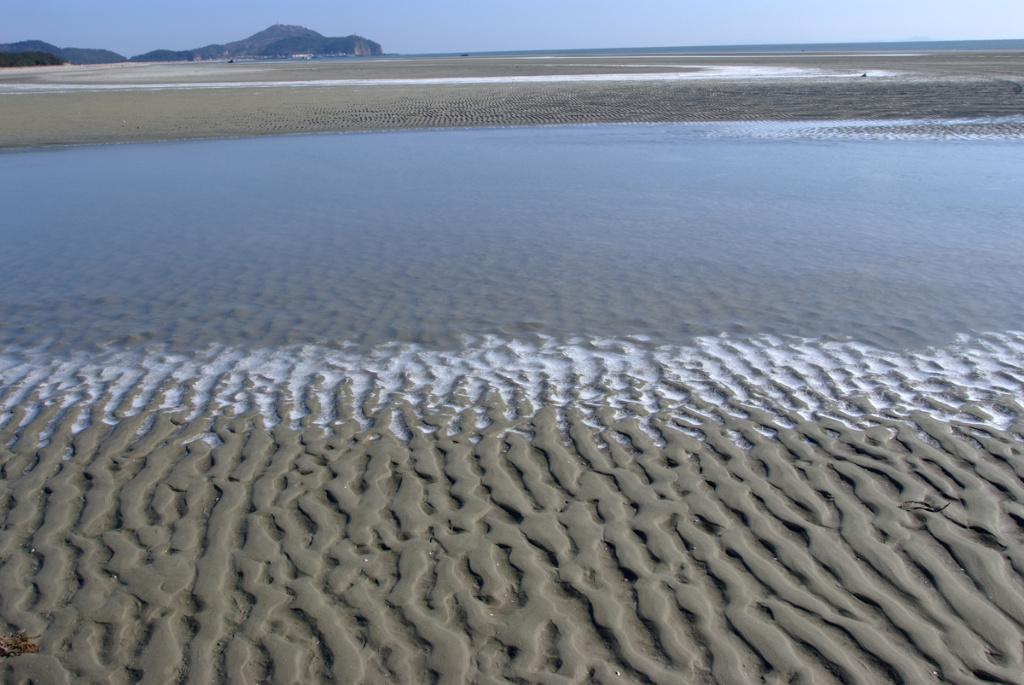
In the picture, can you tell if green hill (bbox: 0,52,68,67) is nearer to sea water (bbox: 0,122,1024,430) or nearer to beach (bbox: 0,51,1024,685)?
sea water (bbox: 0,122,1024,430)

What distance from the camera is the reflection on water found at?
7.23 metres

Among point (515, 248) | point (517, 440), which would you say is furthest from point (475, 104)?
point (517, 440)

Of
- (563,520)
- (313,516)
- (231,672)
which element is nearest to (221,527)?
(313,516)

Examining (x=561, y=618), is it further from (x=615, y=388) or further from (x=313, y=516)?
(x=615, y=388)

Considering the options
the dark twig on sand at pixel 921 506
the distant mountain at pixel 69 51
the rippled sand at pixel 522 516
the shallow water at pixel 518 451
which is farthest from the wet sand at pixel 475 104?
the distant mountain at pixel 69 51

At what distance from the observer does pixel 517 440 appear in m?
5.09

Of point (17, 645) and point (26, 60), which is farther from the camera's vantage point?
point (26, 60)

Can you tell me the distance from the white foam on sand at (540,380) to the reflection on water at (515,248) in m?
0.33

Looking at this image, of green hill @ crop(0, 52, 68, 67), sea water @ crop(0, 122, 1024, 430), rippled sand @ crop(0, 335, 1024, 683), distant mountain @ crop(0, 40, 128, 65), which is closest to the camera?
rippled sand @ crop(0, 335, 1024, 683)

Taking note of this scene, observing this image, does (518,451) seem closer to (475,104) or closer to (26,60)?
(475,104)

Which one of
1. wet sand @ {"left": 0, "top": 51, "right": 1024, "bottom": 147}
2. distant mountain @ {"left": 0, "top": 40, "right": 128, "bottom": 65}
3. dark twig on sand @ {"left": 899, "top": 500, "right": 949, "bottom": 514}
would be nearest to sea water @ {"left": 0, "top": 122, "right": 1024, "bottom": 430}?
dark twig on sand @ {"left": 899, "top": 500, "right": 949, "bottom": 514}

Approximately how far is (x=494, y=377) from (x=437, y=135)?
55.4ft

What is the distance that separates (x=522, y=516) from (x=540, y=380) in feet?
5.99

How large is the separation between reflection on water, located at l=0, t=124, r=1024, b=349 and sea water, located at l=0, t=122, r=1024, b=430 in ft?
0.16
